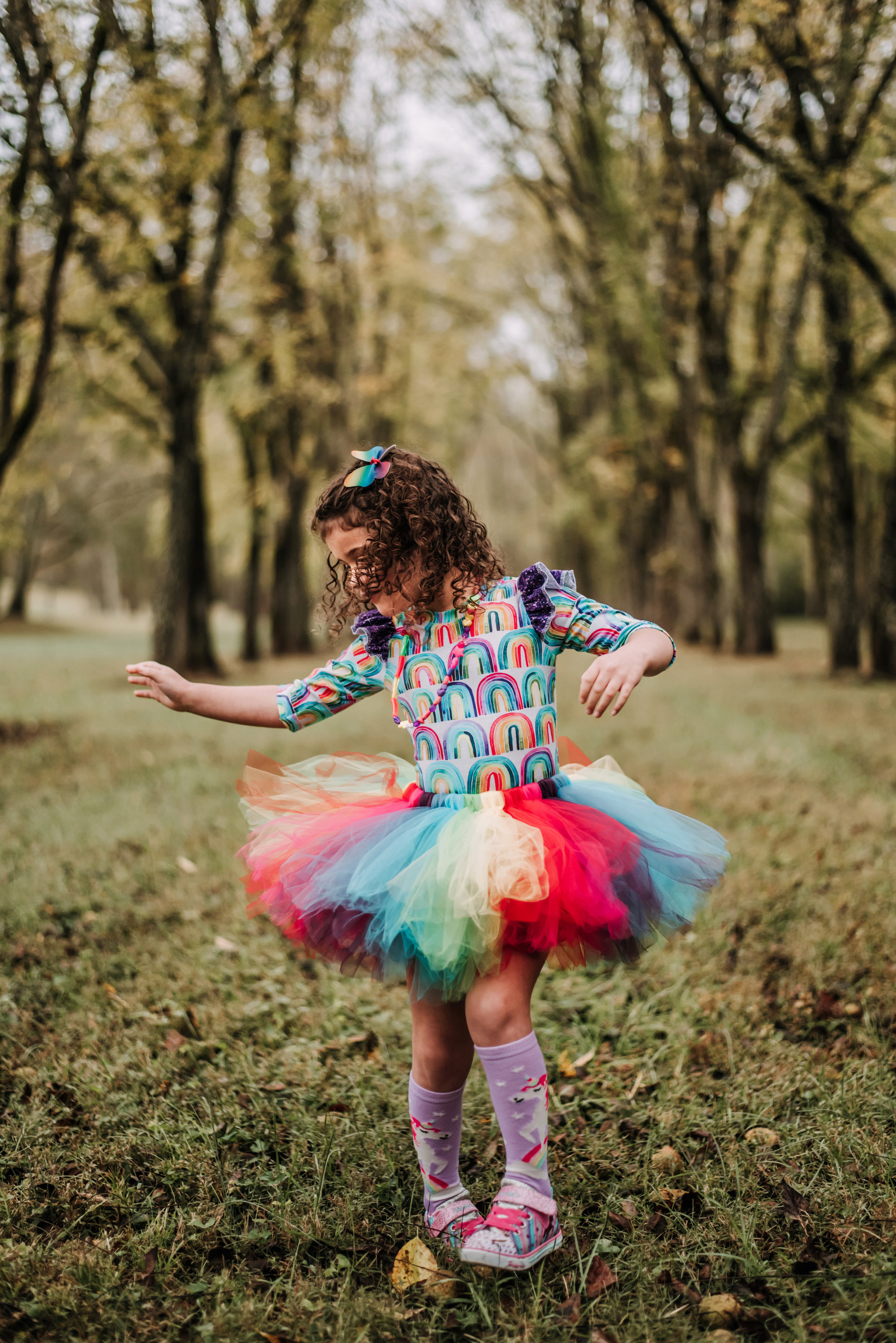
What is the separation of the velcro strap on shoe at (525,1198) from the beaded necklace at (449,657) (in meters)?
1.05

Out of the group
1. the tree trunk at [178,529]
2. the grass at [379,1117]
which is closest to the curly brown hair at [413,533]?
the grass at [379,1117]

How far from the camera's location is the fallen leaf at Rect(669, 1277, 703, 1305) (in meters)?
1.97

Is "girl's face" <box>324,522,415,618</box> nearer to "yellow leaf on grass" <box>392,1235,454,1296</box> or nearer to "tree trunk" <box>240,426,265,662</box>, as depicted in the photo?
"yellow leaf on grass" <box>392,1235,454,1296</box>

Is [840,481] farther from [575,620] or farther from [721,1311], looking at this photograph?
[721,1311]

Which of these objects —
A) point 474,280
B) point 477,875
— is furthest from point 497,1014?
point 474,280

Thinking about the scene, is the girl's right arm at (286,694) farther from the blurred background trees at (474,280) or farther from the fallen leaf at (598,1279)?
the blurred background trees at (474,280)

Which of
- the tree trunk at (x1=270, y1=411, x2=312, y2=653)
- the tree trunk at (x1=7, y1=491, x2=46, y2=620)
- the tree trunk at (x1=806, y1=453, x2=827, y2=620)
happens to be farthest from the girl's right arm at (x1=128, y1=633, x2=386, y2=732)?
the tree trunk at (x1=7, y1=491, x2=46, y2=620)

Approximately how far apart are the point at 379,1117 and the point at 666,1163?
0.80 meters

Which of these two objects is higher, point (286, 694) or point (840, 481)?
point (840, 481)

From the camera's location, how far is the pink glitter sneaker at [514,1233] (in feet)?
6.61

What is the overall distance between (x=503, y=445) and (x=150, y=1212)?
33.7m

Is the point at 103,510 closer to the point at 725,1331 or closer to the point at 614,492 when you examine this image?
the point at 614,492

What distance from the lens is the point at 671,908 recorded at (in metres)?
2.26

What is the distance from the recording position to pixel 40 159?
8.25 metres
